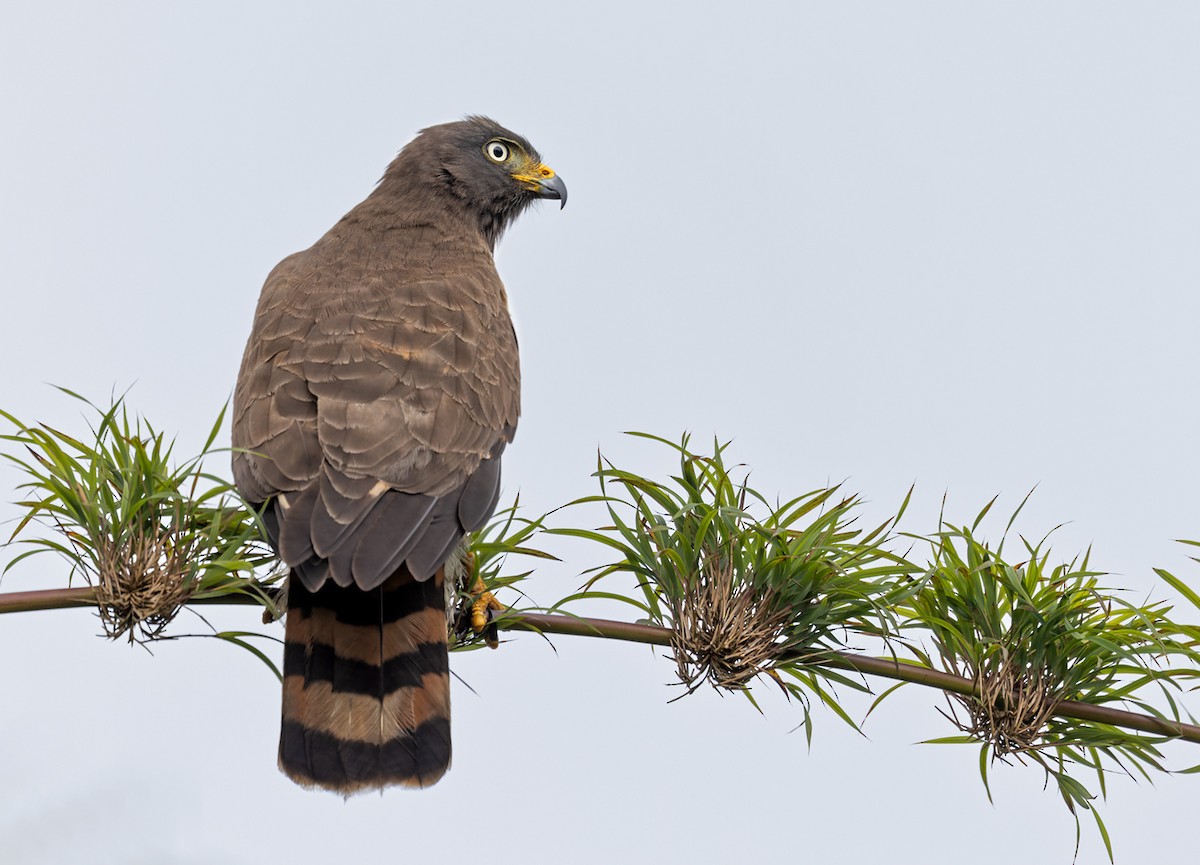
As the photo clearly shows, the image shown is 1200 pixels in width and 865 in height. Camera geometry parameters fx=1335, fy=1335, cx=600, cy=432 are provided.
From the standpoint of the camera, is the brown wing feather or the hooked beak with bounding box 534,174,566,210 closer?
the brown wing feather

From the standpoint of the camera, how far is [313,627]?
3.76m

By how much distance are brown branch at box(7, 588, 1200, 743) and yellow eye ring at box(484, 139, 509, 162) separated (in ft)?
10.6

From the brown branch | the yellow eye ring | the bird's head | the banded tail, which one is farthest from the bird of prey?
the yellow eye ring

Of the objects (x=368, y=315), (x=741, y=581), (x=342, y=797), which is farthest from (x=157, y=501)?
(x=741, y=581)

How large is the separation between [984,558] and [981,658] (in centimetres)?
32

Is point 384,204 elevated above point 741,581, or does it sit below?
above

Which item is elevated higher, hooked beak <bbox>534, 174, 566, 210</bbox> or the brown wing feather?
hooked beak <bbox>534, 174, 566, 210</bbox>

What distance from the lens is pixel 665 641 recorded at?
3.45 metres

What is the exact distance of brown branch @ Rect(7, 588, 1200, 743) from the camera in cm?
321

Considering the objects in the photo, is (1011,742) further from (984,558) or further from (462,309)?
(462,309)

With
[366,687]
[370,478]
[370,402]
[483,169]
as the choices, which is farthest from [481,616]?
[483,169]

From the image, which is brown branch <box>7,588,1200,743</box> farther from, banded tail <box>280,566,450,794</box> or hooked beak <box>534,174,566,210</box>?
hooked beak <box>534,174,566,210</box>

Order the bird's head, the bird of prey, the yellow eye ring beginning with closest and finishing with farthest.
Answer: the bird of prey
the bird's head
the yellow eye ring

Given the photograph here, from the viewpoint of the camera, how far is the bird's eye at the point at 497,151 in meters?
6.37
